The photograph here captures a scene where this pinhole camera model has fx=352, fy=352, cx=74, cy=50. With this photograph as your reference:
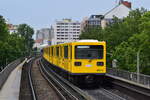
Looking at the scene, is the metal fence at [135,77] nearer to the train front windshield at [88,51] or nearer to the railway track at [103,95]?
the railway track at [103,95]

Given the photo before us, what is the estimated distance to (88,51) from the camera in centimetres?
2125

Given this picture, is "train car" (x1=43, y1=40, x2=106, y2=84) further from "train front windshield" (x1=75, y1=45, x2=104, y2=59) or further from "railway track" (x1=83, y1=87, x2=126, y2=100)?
"railway track" (x1=83, y1=87, x2=126, y2=100)

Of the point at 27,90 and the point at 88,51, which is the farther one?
the point at 27,90

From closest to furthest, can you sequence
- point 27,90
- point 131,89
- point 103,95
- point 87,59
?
point 131,89, point 103,95, point 87,59, point 27,90

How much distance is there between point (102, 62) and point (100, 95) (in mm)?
3310

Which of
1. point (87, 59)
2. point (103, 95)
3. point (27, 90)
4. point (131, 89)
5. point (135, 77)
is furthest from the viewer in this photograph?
point (27, 90)

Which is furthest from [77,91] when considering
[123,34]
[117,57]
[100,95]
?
[123,34]

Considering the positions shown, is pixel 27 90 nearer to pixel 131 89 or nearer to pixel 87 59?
pixel 87 59

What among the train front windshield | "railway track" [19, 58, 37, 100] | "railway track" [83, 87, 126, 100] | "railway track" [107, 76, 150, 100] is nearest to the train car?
the train front windshield

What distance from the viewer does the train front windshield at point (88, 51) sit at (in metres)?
21.2

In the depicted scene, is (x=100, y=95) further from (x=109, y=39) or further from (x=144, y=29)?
(x=109, y=39)

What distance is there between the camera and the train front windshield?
836 inches

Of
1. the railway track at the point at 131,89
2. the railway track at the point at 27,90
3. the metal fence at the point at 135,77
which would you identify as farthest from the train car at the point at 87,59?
the railway track at the point at 27,90

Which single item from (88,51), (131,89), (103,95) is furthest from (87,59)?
(131,89)
